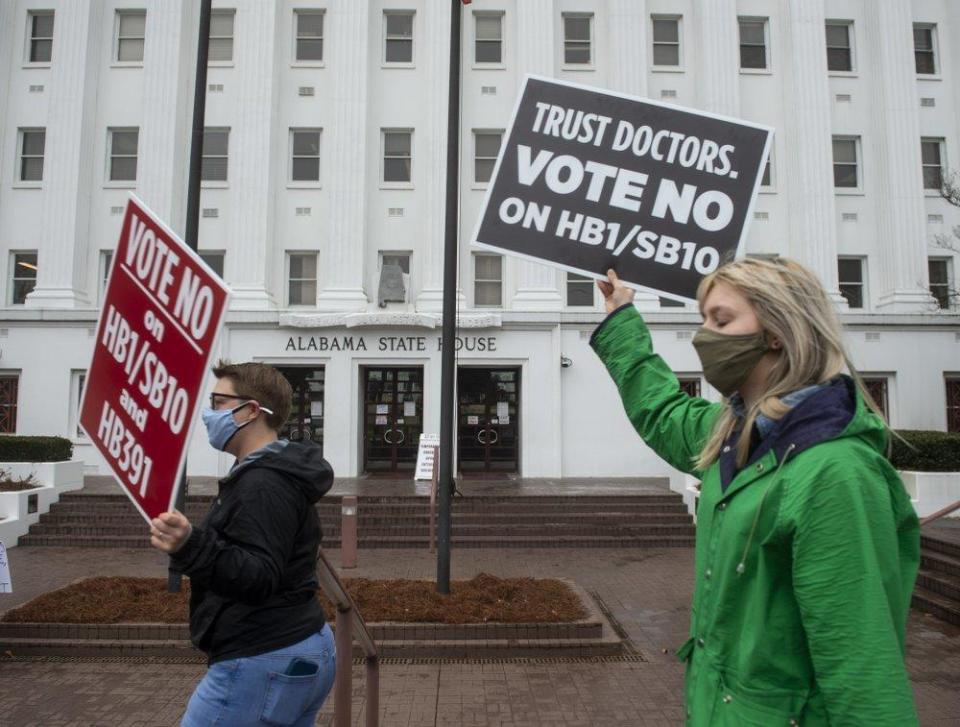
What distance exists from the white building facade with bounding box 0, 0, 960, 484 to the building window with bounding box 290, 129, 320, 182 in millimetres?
69

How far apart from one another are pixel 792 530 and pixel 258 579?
1.58 meters

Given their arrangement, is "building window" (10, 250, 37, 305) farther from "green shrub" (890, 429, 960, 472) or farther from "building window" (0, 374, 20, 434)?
"green shrub" (890, 429, 960, 472)

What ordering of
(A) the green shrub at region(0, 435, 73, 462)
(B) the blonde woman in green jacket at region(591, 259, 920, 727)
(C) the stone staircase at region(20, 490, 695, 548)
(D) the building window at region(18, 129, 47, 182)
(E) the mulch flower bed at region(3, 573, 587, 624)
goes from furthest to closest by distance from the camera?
(D) the building window at region(18, 129, 47, 182)
(A) the green shrub at region(0, 435, 73, 462)
(C) the stone staircase at region(20, 490, 695, 548)
(E) the mulch flower bed at region(3, 573, 587, 624)
(B) the blonde woman in green jacket at region(591, 259, 920, 727)

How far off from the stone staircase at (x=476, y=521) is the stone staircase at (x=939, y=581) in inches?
156

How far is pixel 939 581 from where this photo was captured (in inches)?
342

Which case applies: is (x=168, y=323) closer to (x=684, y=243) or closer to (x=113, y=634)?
(x=684, y=243)

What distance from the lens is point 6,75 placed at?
21.3 metres

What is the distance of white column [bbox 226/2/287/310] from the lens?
66.7 ft

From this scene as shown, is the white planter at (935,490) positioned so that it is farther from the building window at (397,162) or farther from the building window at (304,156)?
the building window at (304,156)

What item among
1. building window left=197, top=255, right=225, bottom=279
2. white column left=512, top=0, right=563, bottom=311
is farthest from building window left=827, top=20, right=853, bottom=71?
building window left=197, top=255, right=225, bottom=279

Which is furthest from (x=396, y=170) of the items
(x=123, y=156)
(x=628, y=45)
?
(x=123, y=156)

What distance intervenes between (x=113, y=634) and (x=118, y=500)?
831cm

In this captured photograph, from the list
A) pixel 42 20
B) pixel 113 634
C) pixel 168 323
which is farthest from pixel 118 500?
pixel 42 20

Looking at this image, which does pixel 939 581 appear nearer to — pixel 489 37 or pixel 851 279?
pixel 851 279
